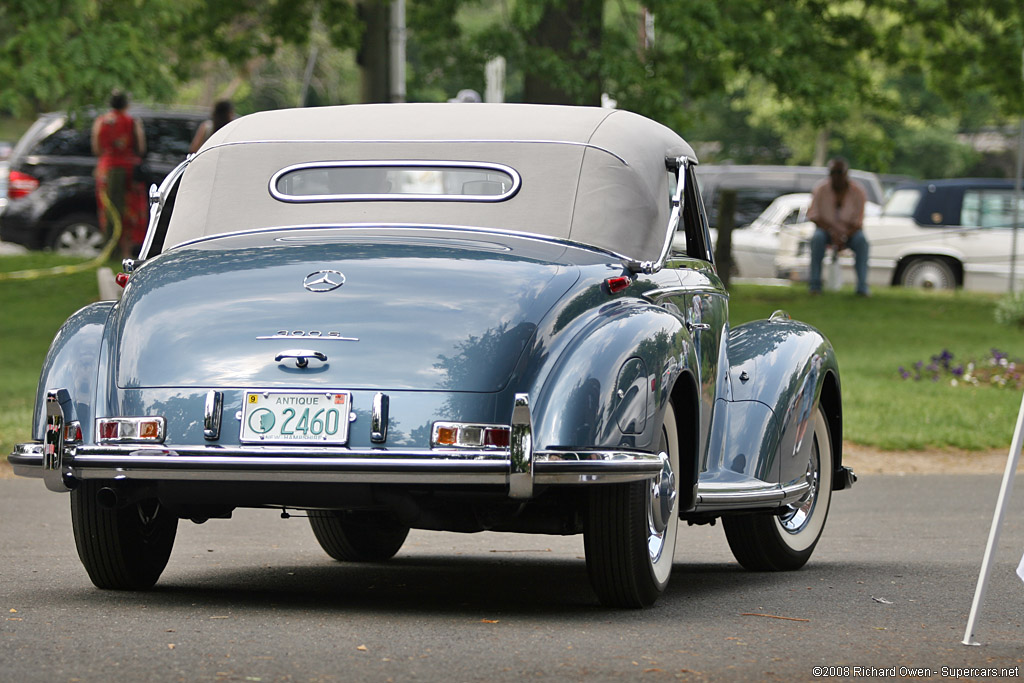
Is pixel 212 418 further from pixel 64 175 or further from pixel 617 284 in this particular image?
pixel 64 175

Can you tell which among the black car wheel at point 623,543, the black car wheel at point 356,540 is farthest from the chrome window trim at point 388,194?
the black car wheel at point 356,540

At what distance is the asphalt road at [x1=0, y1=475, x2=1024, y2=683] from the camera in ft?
14.8

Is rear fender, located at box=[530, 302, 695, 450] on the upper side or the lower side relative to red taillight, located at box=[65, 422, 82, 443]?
upper

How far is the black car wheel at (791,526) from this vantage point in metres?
7.23

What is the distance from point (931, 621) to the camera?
5555 mm

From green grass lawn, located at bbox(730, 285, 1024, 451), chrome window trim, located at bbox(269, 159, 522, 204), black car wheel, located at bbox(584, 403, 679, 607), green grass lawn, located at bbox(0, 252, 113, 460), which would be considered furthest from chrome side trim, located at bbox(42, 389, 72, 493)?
green grass lawn, located at bbox(730, 285, 1024, 451)

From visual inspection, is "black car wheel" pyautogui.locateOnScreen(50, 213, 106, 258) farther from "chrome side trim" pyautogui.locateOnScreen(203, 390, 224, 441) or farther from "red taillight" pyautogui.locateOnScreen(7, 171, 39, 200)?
"chrome side trim" pyautogui.locateOnScreen(203, 390, 224, 441)

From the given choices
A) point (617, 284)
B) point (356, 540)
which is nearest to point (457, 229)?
point (617, 284)

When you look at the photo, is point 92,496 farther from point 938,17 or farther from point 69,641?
point 938,17

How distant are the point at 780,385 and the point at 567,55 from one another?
39.6 feet

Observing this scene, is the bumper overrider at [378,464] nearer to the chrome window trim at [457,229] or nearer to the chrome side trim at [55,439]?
the chrome side trim at [55,439]

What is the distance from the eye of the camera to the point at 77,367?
5656 mm

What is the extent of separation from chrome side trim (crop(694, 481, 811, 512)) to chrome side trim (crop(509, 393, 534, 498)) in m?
1.30

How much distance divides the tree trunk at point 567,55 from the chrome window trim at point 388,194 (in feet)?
38.6
